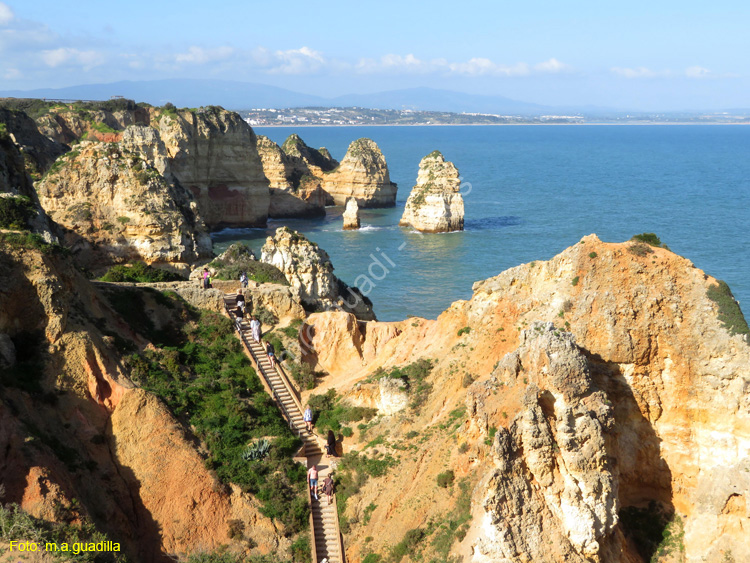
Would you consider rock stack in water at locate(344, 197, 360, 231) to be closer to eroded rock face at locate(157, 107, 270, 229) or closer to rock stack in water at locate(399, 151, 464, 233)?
rock stack in water at locate(399, 151, 464, 233)

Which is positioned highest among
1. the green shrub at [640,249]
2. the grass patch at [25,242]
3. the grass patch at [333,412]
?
the green shrub at [640,249]

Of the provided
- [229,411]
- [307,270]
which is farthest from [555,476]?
[307,270]

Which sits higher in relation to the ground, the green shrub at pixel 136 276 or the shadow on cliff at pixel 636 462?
the green shrub at pixel 136 276

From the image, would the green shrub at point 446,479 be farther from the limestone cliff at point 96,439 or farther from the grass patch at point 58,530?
the grass patch at point 58,530

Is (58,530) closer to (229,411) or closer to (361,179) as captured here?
(229,411)

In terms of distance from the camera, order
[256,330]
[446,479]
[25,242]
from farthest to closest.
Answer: [256,330] < [25,242] < [446,479]

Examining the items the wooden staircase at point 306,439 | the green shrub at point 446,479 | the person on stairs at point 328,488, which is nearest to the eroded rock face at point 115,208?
the wooden staircase at point 306,439
